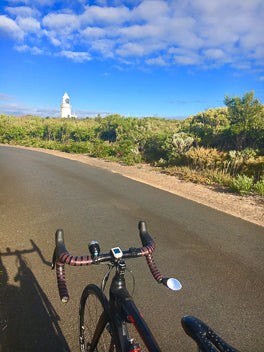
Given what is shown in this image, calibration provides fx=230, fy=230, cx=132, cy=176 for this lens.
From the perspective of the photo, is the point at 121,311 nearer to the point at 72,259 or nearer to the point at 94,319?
the point at 72,259

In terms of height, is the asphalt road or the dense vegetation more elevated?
the dense vegetation

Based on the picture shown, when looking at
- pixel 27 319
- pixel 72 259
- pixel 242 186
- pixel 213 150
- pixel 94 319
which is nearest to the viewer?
pixel 72 259

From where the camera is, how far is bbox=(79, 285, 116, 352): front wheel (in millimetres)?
1766

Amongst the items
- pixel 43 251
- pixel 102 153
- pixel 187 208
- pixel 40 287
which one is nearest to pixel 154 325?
pixel 40 287

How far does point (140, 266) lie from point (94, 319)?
2.00 meters

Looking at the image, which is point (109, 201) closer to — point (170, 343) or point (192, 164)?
point (170, 343)

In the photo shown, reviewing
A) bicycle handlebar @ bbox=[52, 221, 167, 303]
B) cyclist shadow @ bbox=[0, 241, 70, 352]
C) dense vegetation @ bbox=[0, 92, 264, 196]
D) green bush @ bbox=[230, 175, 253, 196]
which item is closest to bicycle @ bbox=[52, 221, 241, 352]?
bicycle handlebar @ bbox=[52, 221, 167, 303]

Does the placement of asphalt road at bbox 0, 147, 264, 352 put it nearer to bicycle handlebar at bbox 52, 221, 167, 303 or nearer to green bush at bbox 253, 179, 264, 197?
bicycle handlebar at bbox 52, 221, 167, 303

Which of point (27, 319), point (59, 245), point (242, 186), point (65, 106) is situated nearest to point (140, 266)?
point (27, 319)

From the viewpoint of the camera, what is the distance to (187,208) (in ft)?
24.4

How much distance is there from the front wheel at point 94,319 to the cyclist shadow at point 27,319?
48 centimetres

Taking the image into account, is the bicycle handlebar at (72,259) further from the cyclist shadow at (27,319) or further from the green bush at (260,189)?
the green bush at (260,189)

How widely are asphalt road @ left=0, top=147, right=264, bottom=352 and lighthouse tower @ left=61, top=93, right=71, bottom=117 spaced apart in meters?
94.0

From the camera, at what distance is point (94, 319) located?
2.14 meters
